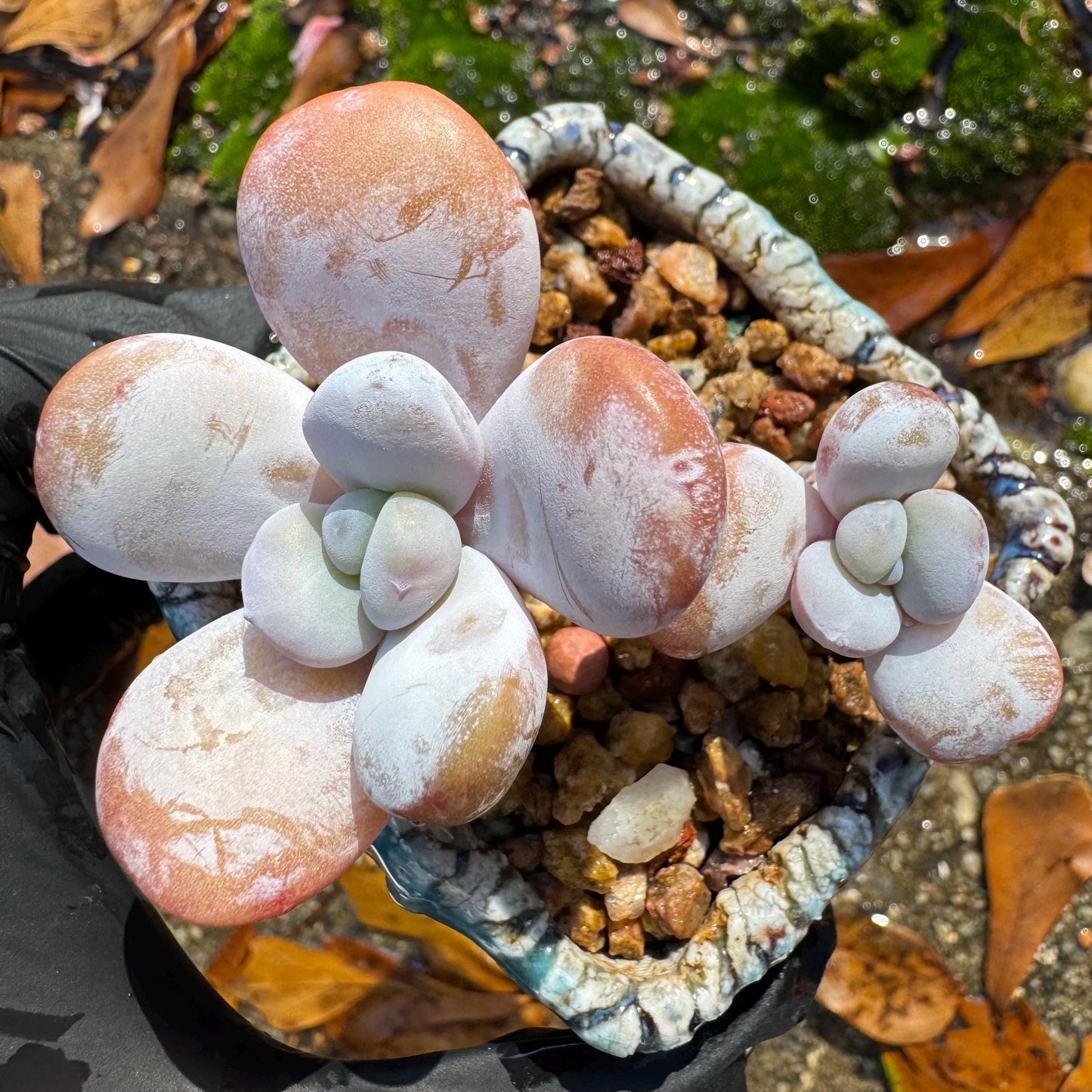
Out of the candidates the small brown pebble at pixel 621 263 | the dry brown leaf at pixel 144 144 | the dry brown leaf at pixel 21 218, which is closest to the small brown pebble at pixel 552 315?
the small brown pebble at pixel 621 263

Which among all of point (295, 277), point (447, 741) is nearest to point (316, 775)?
point (447, 741)

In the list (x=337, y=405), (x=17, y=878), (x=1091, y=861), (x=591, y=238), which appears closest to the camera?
(x=337, y=405)

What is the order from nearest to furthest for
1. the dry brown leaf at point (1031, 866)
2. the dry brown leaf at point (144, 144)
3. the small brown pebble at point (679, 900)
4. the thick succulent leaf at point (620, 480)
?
the thick succulent leaf at point (620, 480) → the small brown pebble at point (679, 900) → the dry brown leaf at point (1031, 866) → the dry brown leaf at point (144, 144)

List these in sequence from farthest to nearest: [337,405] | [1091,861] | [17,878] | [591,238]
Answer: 1. [1091,861]
2. [591,238]
3. [17,878]
4. [337,405]

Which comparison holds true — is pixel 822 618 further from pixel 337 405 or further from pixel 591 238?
pixel 591 238

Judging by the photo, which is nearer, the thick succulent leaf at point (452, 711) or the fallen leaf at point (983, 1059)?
the thick succulent leaf at point (452, 711)

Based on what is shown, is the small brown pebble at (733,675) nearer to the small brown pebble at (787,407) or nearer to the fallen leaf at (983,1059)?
the small brown pebble at (787,407)
